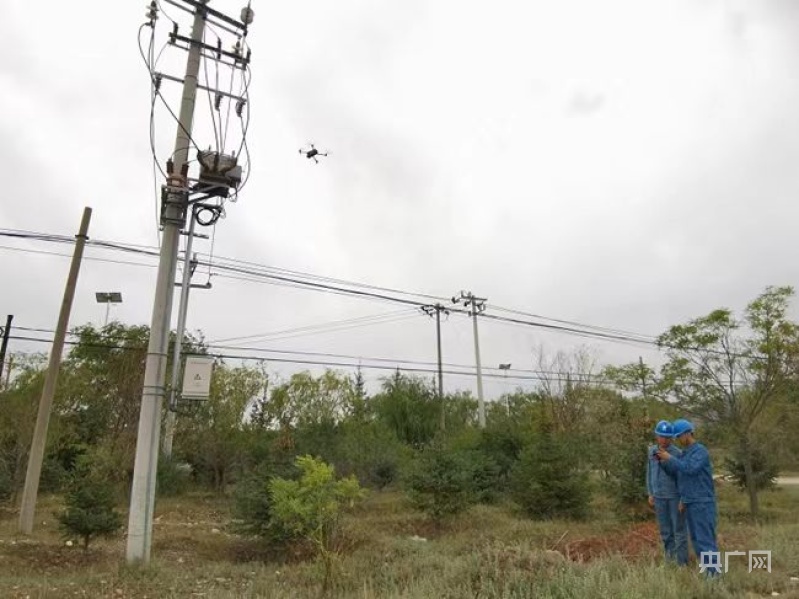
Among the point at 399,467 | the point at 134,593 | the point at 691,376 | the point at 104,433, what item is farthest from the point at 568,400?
the point at 134,593

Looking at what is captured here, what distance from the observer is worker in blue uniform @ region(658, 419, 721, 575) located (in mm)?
6008

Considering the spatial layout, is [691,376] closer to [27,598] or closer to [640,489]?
[640,489]

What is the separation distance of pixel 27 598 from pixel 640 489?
40.6 ft

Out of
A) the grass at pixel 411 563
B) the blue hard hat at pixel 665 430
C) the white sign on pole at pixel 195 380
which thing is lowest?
the grass at pixel 411 563

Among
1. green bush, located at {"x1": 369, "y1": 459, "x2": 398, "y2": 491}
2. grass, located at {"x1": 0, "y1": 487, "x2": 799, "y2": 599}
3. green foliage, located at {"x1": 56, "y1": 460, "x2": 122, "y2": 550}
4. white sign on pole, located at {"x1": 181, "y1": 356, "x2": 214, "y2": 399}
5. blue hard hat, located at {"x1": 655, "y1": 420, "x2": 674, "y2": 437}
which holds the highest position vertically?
white sign on pole, located at {"x1": 181, "y1": 356, "x2": 214, "y2": 399}

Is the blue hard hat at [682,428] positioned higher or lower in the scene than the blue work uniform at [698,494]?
higher

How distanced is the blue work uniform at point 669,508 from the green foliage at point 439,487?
29.3ft

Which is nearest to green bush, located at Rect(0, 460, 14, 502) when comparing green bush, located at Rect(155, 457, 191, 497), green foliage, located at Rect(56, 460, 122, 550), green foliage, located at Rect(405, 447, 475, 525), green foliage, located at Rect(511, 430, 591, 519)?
green bush, located at Rect(155, 457, 191, 497)

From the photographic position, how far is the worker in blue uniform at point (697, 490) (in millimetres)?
6008

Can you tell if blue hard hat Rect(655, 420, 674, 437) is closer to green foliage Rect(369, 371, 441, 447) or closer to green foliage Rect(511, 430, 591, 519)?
green foliage Rect(511, 430, 591, 519)

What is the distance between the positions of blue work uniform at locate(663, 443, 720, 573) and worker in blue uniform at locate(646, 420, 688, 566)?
0.58 ft

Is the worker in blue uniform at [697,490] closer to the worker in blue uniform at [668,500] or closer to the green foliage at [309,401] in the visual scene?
the worker in blue uniform at [668,500]

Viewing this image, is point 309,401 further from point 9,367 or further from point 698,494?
point 698,494

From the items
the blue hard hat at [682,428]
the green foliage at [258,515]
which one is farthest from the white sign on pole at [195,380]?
the blue hard hat at [682,428]
